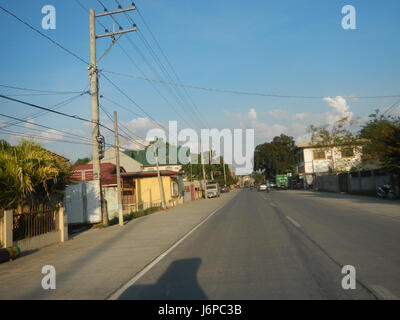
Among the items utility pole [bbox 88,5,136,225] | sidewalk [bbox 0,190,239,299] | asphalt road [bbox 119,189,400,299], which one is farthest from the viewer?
utility pole [bbox 88,5,136,225]

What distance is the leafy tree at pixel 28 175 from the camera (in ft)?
37.9

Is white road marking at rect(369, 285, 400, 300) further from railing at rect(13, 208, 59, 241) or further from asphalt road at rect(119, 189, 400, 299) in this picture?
railing at rect(13, 208, 59, 241)

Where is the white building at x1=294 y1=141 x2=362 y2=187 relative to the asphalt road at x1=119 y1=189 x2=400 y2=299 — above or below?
above

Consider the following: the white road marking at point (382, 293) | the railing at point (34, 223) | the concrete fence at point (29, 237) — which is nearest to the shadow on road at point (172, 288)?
the white road marking at point (382, 293)

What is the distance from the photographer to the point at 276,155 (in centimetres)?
9162

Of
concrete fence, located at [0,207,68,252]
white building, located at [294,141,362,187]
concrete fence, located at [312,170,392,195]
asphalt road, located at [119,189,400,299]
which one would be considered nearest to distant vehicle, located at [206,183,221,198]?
concrete fence, located at [312,170,392,195]

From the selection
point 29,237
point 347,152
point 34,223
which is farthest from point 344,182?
point 29,237

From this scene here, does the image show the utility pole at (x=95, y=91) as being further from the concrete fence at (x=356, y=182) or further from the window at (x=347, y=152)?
the window at (x=347, y=152)

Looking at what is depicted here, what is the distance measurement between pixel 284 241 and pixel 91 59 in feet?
47.6

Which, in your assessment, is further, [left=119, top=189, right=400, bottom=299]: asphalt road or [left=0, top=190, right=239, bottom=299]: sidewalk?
[left=0, top=190, right=239, bottom=299]: sidewalk

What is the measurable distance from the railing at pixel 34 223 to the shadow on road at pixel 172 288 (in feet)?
Answer: 22.4

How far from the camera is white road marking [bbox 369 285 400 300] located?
4.97 m

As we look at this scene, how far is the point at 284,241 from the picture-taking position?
10.0m

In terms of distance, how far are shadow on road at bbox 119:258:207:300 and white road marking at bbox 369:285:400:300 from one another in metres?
2.59
